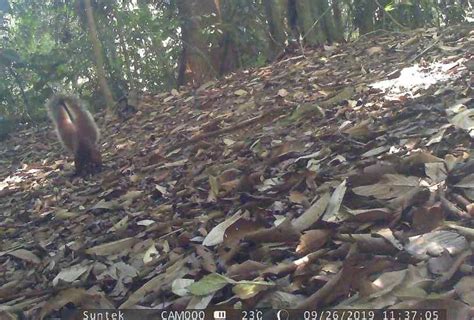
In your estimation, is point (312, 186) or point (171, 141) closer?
point (312, 186)

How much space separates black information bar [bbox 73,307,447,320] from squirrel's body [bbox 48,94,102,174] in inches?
90.3

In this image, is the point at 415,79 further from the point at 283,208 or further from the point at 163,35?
the point at 163,35

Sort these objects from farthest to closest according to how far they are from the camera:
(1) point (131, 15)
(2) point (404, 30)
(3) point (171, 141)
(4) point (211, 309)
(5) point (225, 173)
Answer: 1. (1) point (131, 15)
2. (2) point (404, 30)
3. (3) point (171, 141)
4. (5) point (225, 173)
5. (4) point (211, 309)

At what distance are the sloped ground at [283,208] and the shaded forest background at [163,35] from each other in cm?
206

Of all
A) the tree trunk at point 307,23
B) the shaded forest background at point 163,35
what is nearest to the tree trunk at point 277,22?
the shaded forest background at point 163,35

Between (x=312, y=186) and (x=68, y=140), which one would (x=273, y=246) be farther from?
(x=68, y=140)

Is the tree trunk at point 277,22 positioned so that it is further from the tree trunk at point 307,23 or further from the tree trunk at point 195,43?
the tree trunk at point 195,43

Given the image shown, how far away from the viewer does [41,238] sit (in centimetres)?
312

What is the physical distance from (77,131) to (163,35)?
2.67m

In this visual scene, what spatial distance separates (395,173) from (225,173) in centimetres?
93

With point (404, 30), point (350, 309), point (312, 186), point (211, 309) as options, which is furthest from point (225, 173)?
point (404, 30)

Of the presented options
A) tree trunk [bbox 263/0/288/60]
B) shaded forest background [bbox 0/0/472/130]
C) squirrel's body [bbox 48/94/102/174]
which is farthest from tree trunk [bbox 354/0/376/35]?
squirrel's body [bbox 48/94/102/174]

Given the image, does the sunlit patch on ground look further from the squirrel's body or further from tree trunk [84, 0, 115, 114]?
tree trunk [84, 0, 115, 114]

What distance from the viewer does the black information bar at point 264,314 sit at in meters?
1.59
